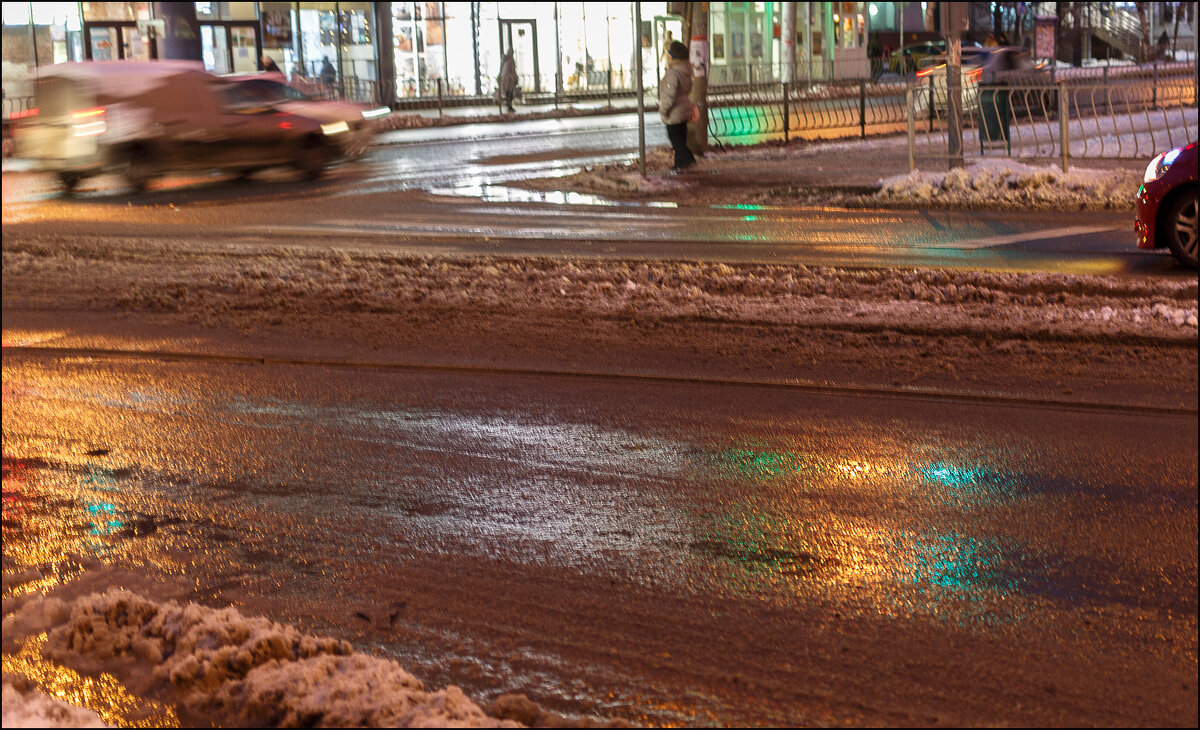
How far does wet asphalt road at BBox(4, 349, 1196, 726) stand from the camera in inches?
148

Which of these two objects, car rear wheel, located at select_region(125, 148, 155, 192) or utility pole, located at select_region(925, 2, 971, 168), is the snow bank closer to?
utility pole, located at select_region(925, 2, 971, 168)

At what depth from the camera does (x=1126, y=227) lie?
42.6ft

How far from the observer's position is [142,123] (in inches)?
745

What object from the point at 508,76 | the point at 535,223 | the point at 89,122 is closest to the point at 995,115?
the point at 535,223

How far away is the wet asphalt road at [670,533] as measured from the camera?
3766 mm

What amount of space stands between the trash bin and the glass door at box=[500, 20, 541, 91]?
22481 millimetres

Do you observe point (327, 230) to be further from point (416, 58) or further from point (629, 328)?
point (416, 58)

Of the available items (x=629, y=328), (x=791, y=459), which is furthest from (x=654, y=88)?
(x=791, y=459)

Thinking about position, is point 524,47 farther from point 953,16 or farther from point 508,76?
point 953,16

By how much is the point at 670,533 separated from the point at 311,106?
17.2 meters

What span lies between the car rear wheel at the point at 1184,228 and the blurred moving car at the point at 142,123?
13693 mm

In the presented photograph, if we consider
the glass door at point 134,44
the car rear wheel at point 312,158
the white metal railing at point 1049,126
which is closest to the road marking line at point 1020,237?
the white metal railing at point 1049,126

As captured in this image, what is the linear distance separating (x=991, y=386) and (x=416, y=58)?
35.0 metres

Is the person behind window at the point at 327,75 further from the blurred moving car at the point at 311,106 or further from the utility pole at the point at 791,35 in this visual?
the utility pole at the point at 791,35
